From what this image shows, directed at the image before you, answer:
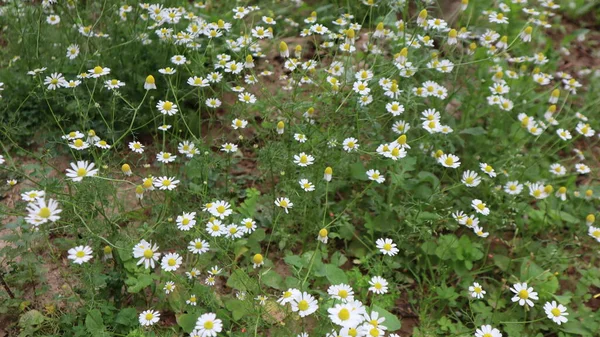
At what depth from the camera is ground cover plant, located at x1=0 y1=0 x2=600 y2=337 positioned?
223 centimetres

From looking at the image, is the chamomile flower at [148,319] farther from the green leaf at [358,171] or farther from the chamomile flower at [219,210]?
the green leaf at [358,171]

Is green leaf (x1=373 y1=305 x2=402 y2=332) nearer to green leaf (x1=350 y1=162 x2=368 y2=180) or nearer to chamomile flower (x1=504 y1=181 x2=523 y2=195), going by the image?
green leaf (x1=350 y1=162 x2=368 y2=180)

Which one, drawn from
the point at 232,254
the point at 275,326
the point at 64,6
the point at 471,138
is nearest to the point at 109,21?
the point at 64,6

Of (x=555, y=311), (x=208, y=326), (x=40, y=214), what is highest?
(x=40, y=214)

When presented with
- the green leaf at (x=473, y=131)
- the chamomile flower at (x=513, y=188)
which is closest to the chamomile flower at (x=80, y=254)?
the chamomile flower at (x=513, y=188)

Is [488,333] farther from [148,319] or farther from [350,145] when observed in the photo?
[148,319]

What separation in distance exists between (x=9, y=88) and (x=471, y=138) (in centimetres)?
301

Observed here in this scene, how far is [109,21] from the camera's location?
3332mm

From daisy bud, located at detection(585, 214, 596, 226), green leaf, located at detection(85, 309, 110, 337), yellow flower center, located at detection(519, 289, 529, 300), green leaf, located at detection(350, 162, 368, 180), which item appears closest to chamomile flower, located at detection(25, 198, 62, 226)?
green leaf, located at detection(85, 309, 110, 337)

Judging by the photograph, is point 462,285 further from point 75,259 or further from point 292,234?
point 75,259

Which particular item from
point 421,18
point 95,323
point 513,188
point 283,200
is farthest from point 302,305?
point 421,18

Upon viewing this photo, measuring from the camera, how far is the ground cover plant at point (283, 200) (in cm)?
223

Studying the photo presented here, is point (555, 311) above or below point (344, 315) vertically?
below

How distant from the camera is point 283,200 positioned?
2.45 metres
